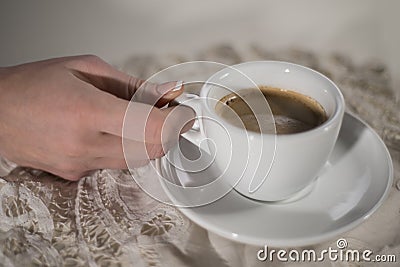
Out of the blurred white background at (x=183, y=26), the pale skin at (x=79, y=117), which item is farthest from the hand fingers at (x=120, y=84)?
the blurred white background at (x=183, y=26)

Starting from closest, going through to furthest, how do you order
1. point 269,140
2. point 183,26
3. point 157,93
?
point 269,140
point 157,93
point 183,26

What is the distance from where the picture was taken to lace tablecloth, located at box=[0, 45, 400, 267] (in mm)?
652

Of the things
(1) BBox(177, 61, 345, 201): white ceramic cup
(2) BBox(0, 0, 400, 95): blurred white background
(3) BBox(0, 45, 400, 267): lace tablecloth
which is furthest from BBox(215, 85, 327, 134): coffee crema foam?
(2) BBox(0, 0, 400, 95): blurred white background

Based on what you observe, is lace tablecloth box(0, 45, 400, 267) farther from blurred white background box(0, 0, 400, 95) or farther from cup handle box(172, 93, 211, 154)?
blurred white background box(0, 0, 400, 95)

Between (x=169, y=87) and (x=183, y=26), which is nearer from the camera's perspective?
(x=169, y=87)

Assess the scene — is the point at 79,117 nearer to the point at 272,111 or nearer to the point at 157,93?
the point at 157,93

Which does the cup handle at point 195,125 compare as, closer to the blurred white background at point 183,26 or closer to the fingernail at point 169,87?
the fingernail at point 169,87

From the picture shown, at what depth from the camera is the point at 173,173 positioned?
28.5 inches

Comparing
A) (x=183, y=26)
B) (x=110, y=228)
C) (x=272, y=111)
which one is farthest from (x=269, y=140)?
(x=183, y=26)

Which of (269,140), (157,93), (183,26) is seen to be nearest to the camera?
(269,140)

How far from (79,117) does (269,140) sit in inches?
8.9

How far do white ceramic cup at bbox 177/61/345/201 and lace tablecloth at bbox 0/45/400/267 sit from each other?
2.9 inches

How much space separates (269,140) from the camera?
0.61 metres

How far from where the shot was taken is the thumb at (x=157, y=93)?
0.71m
